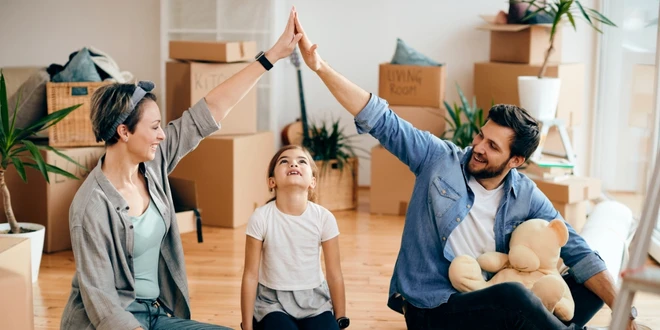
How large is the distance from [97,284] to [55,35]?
380cm

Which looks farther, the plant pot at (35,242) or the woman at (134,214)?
the plant pot at (35,242)

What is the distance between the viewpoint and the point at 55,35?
567 centimetres

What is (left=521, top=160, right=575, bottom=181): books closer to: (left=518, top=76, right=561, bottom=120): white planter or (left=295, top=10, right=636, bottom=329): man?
(left=518, top=76, right=561, bottom=120): white planter

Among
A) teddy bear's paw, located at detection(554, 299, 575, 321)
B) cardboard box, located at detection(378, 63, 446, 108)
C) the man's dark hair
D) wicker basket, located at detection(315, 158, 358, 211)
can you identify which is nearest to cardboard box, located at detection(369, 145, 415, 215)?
wicker basket, located at detection(315, 158, 358, 211)

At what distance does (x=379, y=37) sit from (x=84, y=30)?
1986 millimetres

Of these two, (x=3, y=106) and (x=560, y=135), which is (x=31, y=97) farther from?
(x=560, y=135)

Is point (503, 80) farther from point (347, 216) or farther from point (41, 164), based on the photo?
point (41, 164)

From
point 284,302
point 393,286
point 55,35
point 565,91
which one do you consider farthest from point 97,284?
point 55,35

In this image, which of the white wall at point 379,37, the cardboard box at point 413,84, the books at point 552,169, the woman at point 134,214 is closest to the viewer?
the woman at point 134,214

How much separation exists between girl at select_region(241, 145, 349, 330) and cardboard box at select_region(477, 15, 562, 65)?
2538 mm

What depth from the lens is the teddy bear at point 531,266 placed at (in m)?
2.52

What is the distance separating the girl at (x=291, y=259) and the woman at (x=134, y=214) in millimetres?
229

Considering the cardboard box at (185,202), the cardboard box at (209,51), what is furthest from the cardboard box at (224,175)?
the cardboard box at (185,202)

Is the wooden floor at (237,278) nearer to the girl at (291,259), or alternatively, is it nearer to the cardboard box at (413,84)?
the girl at (291,259)
